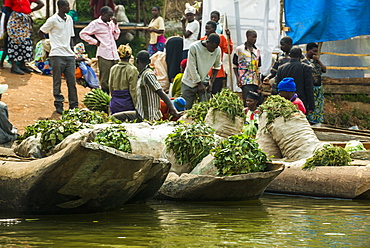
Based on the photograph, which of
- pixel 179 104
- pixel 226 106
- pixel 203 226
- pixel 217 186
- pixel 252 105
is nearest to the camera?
pixel 203 226

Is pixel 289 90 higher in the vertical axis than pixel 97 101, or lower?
higher

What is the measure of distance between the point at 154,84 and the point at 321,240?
441cm

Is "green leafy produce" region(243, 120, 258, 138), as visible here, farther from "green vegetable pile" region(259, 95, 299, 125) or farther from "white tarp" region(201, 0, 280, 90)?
"white tarp" region(201, 0, 280, 90)

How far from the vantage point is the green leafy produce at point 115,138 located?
278 inches

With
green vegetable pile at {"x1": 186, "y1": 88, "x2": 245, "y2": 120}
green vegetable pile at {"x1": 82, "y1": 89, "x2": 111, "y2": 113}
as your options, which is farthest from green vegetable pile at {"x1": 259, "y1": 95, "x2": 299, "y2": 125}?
green vegetable pile at {"x1": 82, "y1": 89, "x2": 111, "y2": 113}

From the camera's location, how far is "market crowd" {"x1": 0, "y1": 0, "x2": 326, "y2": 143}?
8.98 meters

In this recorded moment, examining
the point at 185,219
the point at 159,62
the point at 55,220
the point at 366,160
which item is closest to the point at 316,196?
the point at 366,160

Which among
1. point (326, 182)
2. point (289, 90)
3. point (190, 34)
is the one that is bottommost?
point (326, 182)

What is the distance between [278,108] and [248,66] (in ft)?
11.8

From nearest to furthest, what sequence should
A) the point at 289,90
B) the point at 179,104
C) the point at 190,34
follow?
1. the point at 289,90
2. the point at 179,104
3. the point at 190,34

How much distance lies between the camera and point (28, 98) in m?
12.3

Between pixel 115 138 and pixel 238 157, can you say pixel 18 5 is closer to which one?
pixel 115 138

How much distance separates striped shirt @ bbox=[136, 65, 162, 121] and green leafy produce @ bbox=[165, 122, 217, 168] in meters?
1.51

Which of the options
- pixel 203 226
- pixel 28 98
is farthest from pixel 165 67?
pixel 203 226
